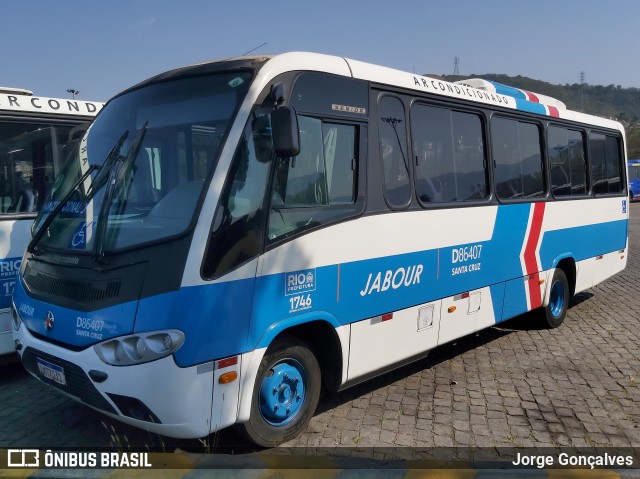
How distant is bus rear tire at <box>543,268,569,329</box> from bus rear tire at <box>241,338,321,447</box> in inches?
187

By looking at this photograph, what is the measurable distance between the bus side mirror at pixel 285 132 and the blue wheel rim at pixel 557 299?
570cm

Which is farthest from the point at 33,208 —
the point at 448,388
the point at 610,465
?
the point at 610,465

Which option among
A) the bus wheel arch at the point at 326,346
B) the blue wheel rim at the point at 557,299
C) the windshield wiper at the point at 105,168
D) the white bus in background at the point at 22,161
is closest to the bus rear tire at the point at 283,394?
the bus wheel arch at the point at 326,346

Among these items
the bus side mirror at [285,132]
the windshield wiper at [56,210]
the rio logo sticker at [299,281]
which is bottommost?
the rio logo sticker at [299,281]

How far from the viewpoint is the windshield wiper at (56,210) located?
4.68 metres

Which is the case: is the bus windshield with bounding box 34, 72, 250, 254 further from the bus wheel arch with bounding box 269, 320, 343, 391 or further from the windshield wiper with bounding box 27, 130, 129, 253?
the bus wheel arch with bounding box 269, 320, 343, 391

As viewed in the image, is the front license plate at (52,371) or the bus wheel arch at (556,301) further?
the bus wheel arch at (556,301)

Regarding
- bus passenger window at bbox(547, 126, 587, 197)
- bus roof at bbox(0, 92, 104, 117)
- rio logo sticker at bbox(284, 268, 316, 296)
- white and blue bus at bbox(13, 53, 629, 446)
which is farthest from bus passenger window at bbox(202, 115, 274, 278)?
bus passenger window at bbox(547, 126, 587, 197)

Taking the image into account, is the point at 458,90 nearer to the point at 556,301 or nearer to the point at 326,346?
the point at 326,346

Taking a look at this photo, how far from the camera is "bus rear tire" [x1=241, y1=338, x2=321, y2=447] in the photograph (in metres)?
4.26

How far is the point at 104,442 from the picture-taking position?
465 centimetres

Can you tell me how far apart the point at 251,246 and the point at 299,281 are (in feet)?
1.72

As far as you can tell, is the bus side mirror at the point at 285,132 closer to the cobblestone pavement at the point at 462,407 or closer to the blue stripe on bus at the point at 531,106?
the cobblestone pavement at the point at 462,407

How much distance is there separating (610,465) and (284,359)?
2492 mm
